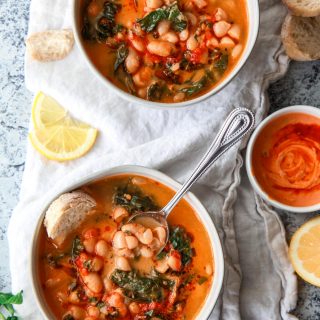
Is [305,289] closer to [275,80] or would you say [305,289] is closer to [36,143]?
[275,80]

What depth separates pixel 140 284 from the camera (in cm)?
→ 294

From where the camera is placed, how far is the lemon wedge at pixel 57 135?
3.33m

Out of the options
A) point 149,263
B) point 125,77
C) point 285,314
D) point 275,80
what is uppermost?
point 125,77

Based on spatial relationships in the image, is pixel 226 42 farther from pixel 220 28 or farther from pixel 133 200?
pixel 133 200

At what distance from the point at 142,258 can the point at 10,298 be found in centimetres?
80

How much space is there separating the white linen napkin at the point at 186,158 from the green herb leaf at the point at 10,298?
0.05 meters

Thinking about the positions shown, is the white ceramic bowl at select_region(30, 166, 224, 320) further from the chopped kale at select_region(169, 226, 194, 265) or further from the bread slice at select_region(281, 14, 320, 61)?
the bread slice at select_region(281, 14, 320, 61)

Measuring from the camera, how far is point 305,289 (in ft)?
11.2

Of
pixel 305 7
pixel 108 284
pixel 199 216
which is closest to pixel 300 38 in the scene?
pixel 305 7

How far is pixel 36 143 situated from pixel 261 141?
121 centimetres

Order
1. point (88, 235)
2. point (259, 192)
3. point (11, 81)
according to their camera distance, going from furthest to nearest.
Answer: point (11, 81) < point (259, 192) < point (88, 235)

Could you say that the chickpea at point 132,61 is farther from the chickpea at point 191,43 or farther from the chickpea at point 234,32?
the chickpea at point 234,32

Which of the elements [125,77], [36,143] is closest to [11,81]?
[36,143]

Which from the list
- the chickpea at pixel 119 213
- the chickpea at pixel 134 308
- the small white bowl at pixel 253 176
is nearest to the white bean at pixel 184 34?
the small white bowl at pixel 253 176
